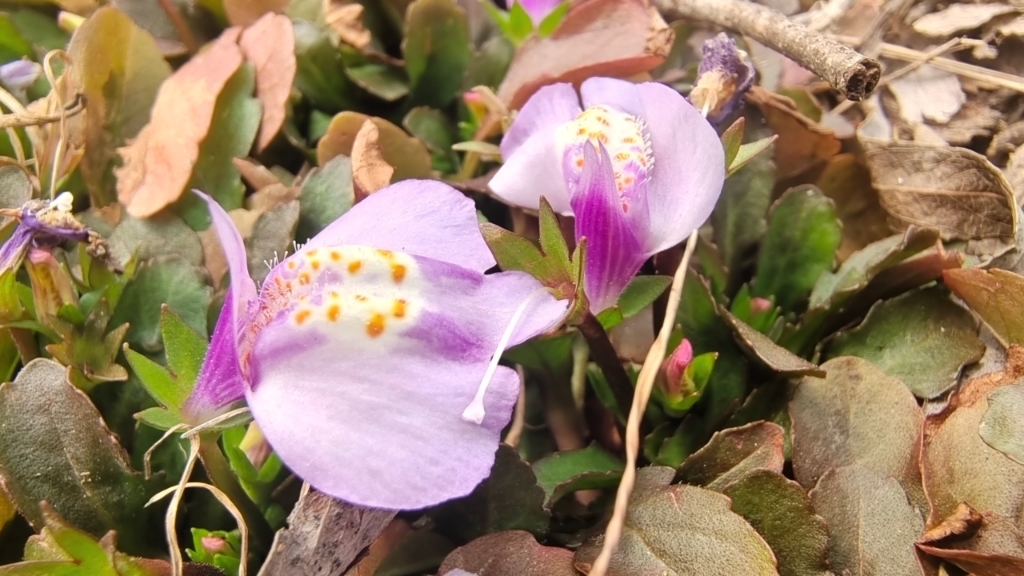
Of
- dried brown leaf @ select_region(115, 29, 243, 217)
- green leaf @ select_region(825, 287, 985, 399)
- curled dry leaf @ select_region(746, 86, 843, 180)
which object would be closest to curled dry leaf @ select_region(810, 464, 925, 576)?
green leaf @ select_region(825, 287, 985, 399)

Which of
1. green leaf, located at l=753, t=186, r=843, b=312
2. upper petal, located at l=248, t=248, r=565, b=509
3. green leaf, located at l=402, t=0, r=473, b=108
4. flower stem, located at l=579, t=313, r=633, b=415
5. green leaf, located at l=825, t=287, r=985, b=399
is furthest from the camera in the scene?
green leaf, located at l=402, t=0, r=473, b=108

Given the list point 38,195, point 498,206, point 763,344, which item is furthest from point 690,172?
point 38,195

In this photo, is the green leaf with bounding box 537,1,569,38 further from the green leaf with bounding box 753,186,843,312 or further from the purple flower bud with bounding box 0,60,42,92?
the purple flower bud with bounding box 0,60,42,92

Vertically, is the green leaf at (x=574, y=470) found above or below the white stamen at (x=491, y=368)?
below

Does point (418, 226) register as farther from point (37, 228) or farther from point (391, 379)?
point (37, 228)

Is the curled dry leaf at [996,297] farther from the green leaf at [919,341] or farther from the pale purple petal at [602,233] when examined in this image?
the pale purple petal at [602,233]

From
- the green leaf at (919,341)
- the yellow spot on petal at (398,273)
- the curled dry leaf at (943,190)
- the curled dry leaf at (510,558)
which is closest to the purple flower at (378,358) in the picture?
the yellow spot on petal at (398,273)
